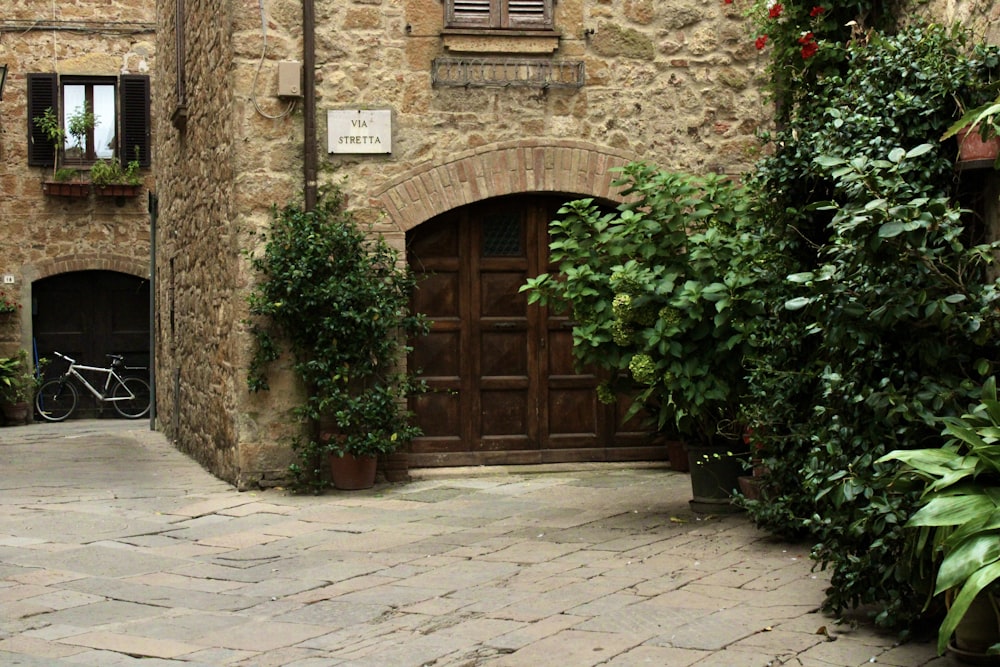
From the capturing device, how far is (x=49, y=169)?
1755cm

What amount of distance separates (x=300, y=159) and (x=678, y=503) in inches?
131

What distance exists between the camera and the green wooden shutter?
704 inches

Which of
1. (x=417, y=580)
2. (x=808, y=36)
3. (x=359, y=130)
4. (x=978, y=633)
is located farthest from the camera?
(x=359, y=130)

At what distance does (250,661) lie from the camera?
14.3 feet

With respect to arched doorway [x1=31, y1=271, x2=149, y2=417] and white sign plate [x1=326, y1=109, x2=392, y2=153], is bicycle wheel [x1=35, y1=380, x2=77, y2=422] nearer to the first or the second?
arched doorway [x1=31, y1=271, x2=149, y2=417]

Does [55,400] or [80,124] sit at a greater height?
[80,124]

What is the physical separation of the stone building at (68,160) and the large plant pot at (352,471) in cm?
1062

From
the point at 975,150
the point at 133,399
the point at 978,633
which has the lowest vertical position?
the point at 978,633

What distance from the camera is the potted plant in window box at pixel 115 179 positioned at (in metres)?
17.4

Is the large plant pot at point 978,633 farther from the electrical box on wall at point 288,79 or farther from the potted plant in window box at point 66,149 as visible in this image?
the potted plant in window box at point 66,149

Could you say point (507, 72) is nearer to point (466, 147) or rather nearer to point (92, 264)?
point (466, 147)

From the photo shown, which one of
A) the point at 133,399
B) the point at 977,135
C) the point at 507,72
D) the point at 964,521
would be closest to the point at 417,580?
the point at 964,521

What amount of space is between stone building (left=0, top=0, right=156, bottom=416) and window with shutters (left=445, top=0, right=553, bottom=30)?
10.3 meters

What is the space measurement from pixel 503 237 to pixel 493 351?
82 centimetres
